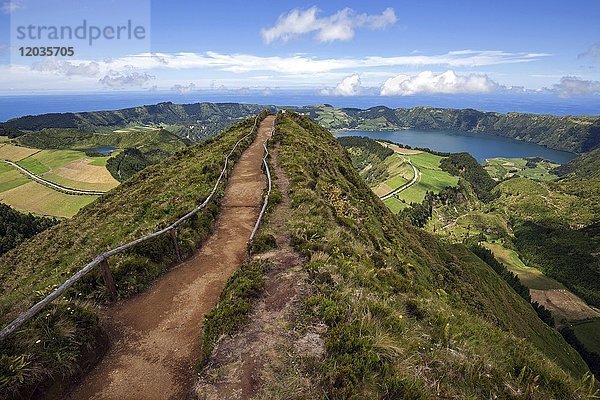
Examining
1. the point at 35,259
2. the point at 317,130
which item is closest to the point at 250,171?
the point at 35,259

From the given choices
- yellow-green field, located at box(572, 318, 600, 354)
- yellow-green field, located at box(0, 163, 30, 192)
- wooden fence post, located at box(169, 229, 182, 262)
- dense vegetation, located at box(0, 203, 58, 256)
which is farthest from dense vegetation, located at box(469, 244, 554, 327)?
yellow-green field, located at box(0, 163, 30, 192)

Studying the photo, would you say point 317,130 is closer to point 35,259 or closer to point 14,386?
point 35,259

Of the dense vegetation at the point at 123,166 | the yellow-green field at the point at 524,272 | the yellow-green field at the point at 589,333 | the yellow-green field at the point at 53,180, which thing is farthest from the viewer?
the dense vegetation at the point at 123,166

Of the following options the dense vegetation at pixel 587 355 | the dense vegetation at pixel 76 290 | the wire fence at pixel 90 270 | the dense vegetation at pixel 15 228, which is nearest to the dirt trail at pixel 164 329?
the dense vegetation at pixel 76 290

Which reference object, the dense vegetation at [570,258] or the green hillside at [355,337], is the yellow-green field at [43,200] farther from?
the dense vegetation at [570,258]

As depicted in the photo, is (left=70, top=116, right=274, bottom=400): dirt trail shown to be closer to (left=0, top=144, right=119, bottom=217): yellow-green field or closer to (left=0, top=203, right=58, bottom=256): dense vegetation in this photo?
(left=0, top=203, right=58, bottom=256): dense vegetation

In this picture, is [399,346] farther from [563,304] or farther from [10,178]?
[10,178]

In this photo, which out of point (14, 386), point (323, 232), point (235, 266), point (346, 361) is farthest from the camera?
point (323, 232)
